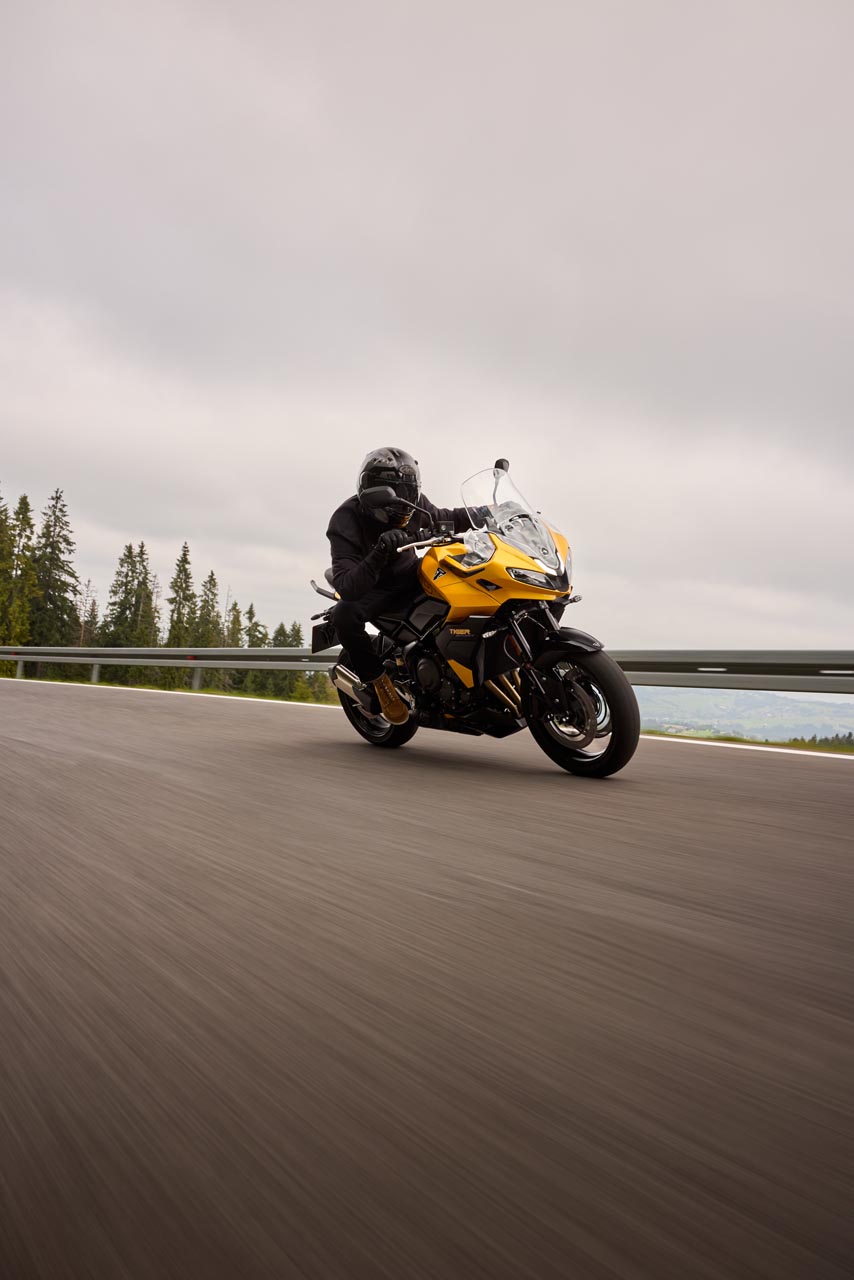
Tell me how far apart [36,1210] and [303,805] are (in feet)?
10.5

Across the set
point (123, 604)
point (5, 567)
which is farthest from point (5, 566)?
point (123, 604)

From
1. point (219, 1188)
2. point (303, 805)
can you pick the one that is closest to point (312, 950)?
point (219, 1188)

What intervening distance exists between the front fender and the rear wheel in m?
1.71

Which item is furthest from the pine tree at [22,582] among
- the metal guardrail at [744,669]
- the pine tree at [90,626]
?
the metal guardrail at [744,669]

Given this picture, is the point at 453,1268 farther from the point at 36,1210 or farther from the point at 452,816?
the point at 452,816

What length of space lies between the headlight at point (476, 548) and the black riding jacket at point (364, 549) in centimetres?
40

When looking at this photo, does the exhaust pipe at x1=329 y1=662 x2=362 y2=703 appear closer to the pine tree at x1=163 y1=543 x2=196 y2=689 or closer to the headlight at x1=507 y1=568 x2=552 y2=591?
the headlight at x1=507 y1=568 x2=552 y2=591

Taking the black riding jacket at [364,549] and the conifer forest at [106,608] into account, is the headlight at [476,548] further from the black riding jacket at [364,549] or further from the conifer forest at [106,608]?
the conifer forest at [106,608]

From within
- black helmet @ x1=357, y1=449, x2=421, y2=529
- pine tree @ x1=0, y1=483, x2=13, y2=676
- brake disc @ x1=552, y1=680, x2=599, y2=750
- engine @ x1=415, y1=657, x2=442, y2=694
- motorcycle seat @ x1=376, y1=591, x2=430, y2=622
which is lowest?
brake disc @ x1=552, y1=680, x2=599, y2=750

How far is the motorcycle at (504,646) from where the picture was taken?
5020 mm

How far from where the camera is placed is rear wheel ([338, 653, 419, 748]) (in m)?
6.77

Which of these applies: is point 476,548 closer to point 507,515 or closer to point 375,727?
point 507,515

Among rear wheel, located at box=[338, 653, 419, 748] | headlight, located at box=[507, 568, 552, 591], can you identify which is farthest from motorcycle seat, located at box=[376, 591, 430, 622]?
headlight, located at box=[507, 568, 552, 591]

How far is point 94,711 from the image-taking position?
10070mm
